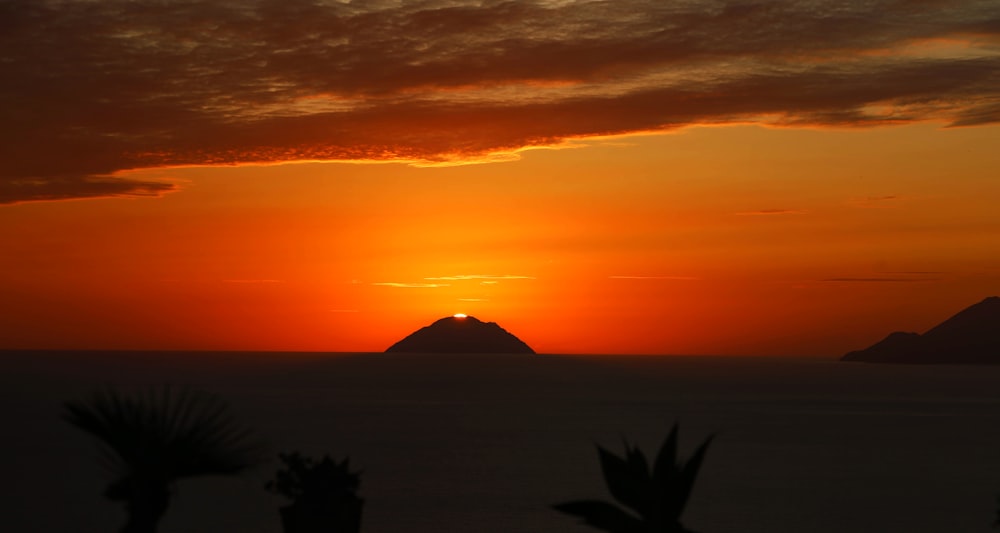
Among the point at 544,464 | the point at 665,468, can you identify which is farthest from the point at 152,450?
the point at 544,464

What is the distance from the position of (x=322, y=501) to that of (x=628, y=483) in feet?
12.4

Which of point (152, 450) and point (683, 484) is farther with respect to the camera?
point (152, 450)

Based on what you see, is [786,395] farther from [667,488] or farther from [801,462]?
[667,488]

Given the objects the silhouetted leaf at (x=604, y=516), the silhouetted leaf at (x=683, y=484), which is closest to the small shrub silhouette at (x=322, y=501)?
→ the silhouetted leaf at (x=604, y=516)

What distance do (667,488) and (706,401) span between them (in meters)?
155

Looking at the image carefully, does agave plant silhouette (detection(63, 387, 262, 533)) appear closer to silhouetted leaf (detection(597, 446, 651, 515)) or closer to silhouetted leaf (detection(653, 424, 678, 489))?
silhouetted leaf (detection(597, 446, 651, 515))

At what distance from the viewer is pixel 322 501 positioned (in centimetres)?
1240

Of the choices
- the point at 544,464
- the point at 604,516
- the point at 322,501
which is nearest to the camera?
the point at 604,516

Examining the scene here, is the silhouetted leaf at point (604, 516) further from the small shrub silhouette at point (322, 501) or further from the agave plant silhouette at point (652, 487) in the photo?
the small shrub silhouette at point (322, 501)

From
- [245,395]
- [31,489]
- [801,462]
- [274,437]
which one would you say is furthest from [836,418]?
[31,489]

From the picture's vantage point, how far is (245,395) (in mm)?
160250

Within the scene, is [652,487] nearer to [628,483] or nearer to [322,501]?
[628,483]

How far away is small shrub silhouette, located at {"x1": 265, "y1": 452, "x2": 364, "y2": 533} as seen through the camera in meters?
12.3

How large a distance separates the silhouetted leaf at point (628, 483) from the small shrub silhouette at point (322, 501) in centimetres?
314
